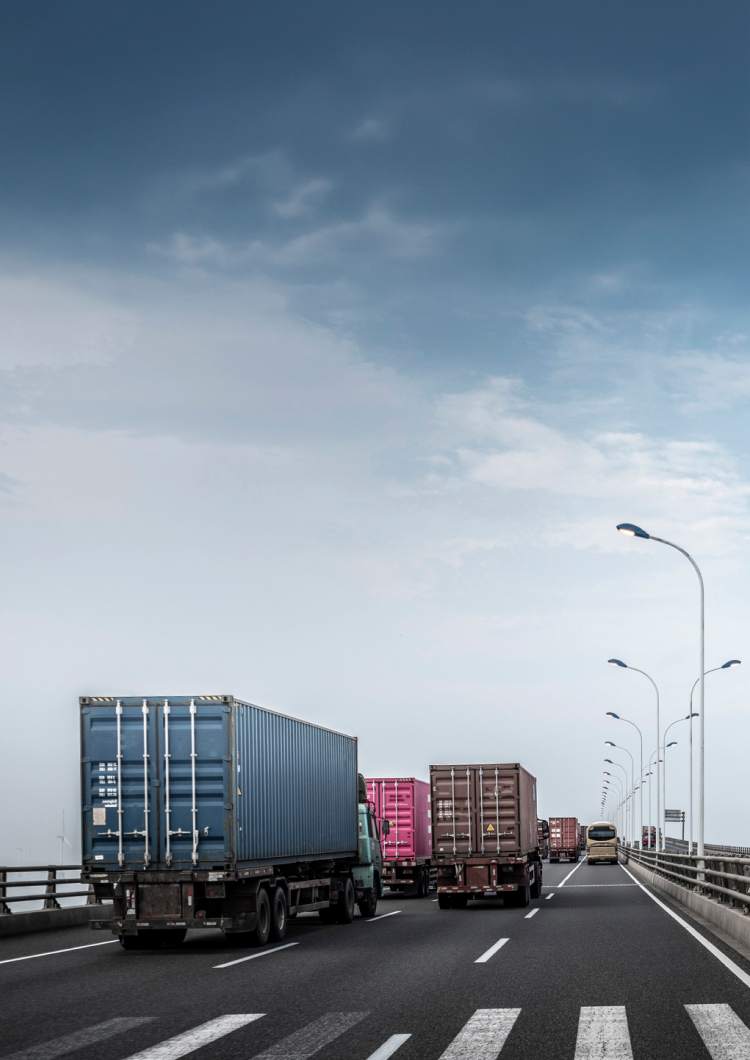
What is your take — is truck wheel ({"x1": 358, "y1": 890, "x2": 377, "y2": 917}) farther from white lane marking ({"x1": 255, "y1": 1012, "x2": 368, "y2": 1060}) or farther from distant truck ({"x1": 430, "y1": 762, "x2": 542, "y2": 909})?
white lane marking ({"x1": 255, "y1": 1012, "x2": 368, "y2": 1060})

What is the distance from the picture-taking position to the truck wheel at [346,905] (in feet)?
80.9

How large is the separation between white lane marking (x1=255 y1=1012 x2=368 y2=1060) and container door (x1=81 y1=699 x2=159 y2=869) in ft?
25.7

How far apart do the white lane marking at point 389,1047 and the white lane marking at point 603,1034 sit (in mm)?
1283

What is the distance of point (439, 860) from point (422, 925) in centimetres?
699

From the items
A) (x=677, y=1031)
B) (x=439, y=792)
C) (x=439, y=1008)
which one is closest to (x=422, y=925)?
(x=439, y=792)

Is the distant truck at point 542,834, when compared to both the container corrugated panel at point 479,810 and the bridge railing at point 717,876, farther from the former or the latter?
the container corrugated panel at point 479,810

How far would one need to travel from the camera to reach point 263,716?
2025 centimetres

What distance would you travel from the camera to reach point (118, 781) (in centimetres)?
1847

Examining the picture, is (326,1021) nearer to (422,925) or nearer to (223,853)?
(223,853)

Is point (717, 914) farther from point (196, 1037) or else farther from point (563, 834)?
point (563, 834)

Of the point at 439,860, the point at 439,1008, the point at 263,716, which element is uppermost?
the point at 263,716

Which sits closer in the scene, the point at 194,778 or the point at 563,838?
the point at 194,778

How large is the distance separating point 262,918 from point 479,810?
503 inches

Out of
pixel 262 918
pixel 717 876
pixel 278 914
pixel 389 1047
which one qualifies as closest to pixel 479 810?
pixel 717 876
